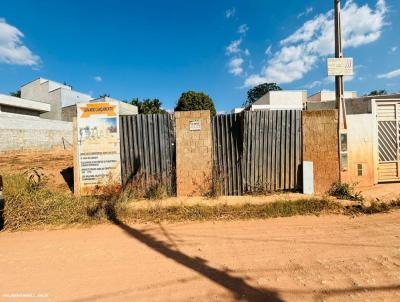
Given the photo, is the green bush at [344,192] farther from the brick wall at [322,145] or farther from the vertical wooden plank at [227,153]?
the vertical wooden plank at [227,153]

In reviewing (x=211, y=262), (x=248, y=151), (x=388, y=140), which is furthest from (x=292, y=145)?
(x=211, y=262)

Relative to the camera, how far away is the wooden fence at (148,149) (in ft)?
21.6

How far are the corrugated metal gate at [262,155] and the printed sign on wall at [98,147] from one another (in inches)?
107

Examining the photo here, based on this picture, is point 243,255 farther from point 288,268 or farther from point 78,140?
point 78,140

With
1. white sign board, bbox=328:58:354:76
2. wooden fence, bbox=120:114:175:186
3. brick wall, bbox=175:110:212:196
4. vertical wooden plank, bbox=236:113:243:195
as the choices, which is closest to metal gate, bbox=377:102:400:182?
white sign board, bbox=328:58:354:76

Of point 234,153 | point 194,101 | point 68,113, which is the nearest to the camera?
point 234,153

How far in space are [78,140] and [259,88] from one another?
71.0m

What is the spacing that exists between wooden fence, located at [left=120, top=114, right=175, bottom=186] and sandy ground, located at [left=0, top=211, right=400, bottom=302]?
6.72 feet

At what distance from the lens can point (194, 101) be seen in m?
40.4

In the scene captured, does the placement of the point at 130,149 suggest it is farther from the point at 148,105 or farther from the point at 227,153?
the point at 148,105

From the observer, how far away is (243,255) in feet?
11.2

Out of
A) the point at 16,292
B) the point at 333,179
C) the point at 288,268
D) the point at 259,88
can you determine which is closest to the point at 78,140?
the point at 16,292

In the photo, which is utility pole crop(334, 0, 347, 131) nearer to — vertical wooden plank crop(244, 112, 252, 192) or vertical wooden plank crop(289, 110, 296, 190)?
vertical wooden plank crop(289, 110, 296, 190)

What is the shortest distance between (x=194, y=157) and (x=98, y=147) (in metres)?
2.60
